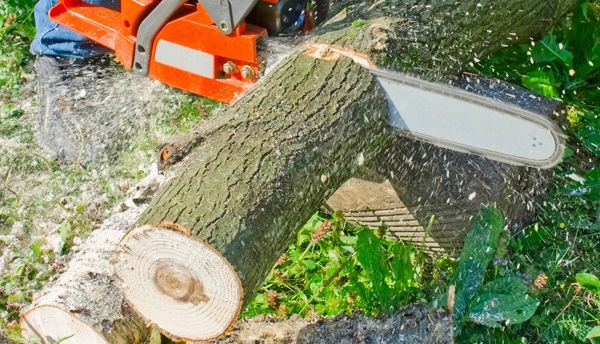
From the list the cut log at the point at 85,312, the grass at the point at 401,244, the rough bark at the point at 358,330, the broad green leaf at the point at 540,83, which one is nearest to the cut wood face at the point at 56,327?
the cut log at the point at 85,312

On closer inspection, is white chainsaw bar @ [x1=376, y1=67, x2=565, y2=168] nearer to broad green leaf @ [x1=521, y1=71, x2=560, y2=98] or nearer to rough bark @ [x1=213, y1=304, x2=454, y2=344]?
rough bark @ [x1=213, y1=304, x2=454, y2=344]

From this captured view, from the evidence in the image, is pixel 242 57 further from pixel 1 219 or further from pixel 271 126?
pixel 1 219

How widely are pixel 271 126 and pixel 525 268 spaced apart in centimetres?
123

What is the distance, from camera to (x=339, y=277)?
3.34 m

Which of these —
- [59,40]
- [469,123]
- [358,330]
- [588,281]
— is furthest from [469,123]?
[59,40]

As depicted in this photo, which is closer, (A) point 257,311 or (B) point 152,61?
(A) point 257,311

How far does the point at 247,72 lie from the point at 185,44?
0.33 metres

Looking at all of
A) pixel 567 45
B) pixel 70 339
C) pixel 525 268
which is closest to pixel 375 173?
pixel 525 268

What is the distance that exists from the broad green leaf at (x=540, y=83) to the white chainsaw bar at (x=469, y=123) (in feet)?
3.68

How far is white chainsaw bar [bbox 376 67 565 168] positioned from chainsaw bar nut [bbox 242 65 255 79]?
30.6 inches

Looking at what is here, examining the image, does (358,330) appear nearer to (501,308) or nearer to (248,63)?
(501,308)

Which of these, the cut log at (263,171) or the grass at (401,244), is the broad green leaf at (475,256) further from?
the cut log at (263,171)

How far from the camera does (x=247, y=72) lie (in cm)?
370

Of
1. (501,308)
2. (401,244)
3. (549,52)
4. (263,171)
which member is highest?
(263,171)
